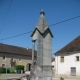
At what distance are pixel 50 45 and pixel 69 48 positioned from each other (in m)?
26.0

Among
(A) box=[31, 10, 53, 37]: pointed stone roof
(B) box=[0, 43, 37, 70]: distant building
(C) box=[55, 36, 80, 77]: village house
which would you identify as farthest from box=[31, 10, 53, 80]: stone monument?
(B) box=[0, 43, 37, 70]: distant building

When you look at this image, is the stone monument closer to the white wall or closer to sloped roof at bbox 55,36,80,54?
the white wall

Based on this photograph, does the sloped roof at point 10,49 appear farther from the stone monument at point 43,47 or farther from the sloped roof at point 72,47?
the stone monument at point 43,47

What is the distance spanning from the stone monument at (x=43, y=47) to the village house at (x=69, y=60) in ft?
79.5

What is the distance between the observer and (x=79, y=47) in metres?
34.3

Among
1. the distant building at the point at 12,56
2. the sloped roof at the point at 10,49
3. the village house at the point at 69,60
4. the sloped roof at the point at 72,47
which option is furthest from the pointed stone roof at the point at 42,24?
the sloped roof at the point at 10,49

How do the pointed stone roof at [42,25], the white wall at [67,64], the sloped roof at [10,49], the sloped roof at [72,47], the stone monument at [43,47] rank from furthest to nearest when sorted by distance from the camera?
the sloped roof at [10,49] → the sloped roof at [72,47] → the white wall at [67,64] → the pointed stone roof at [42,25] → the stone monument at [43,47]

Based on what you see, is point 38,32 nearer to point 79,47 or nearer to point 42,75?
point 42,75

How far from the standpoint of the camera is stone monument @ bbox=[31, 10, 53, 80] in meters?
9.92


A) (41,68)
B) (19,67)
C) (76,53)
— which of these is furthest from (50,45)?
(19,67)

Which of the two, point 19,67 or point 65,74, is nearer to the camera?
point 65,74

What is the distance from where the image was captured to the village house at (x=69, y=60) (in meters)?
34.0

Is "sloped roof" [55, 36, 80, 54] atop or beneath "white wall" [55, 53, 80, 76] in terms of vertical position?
atop

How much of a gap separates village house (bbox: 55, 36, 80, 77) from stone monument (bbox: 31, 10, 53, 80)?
79.5 feet
